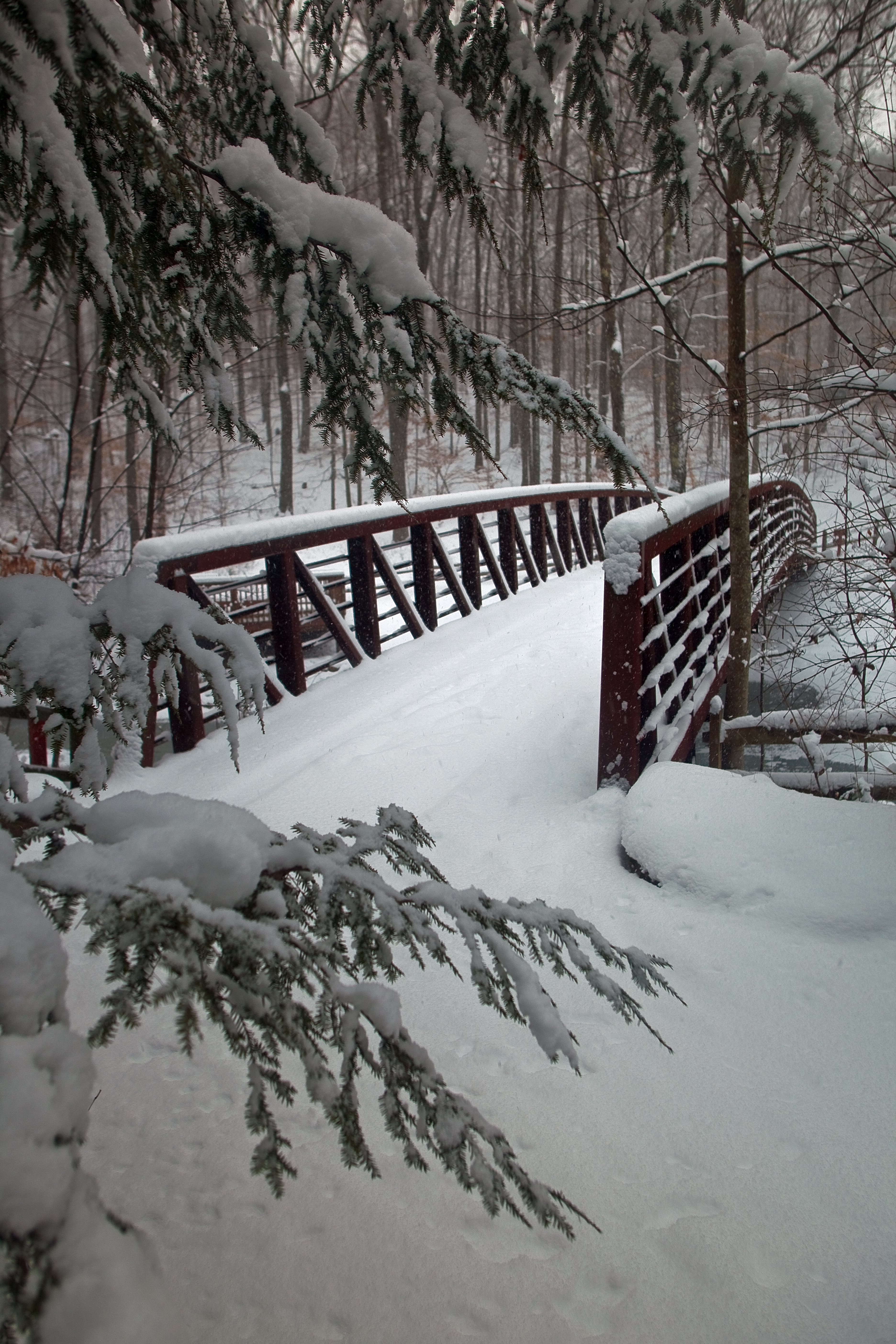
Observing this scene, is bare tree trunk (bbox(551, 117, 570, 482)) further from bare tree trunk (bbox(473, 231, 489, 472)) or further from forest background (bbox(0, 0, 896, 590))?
bare tree trunk (bbox(473, 231, 489, 472))

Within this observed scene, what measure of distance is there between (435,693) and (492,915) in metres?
3.76

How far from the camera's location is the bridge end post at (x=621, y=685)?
11.3ft

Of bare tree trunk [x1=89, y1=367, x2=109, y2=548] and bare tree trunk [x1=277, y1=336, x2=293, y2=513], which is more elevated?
bare tree trunk [x1=277, y1=336, x2=293, y2=513]

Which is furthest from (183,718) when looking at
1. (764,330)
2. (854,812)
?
(764,330)

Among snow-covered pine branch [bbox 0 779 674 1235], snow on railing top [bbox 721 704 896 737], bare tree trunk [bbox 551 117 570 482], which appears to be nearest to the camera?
snow-covered pine branch [bbox 0 779 674 1235]

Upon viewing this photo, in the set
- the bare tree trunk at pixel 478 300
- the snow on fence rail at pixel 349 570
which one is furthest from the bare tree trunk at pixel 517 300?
the snow on fence rail at pixel 349 570

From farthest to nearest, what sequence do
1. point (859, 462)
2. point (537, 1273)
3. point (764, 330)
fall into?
point (764, 330) < point (859, 462) < point (537, 1273)

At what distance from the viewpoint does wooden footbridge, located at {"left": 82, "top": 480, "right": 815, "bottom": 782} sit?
3.58 meters

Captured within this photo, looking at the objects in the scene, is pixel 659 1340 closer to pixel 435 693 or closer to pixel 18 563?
pixel 435 693

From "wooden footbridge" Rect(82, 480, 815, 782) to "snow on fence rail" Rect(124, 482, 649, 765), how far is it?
0.4 inches

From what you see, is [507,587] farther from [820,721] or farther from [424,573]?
[820,721]

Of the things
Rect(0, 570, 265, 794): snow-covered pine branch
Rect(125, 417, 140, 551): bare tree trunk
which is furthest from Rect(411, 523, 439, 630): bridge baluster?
Rect(0, 570, 265, 794): snow-covered pine branch

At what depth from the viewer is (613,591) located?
343 cm

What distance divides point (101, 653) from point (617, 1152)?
1595 mm
